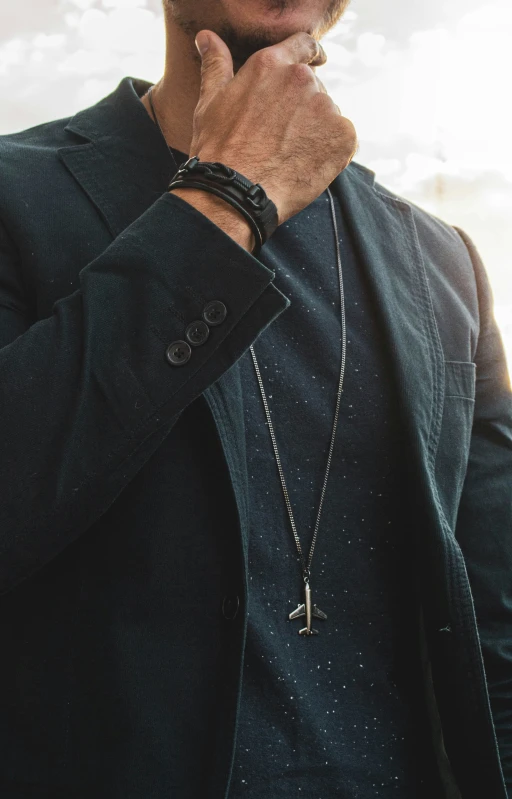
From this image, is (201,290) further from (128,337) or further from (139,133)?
(139,133)

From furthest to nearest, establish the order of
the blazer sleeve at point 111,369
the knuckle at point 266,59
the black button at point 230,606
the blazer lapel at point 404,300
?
the blazer lapel at point 404,300, the knuckle at point 266,59, the black button at point 230,606, the blazer sleeve at point 111,369

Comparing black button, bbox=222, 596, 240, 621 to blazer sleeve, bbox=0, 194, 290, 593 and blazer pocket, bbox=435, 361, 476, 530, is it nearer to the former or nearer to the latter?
blazer sleeve, bbox=0, 194, 290, 593

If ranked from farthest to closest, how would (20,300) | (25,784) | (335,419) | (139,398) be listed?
(335,419) < (20,300) < (25,784) < (139,398)

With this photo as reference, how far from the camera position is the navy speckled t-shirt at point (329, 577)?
112cm

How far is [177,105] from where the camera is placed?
145 centimetres

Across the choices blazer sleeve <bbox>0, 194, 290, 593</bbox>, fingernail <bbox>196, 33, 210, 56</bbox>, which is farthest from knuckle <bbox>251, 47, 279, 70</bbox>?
blazer sleeve <bbox>0, 194, 290, 593</bbox>

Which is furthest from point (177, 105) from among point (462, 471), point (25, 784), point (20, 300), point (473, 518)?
point (25, 784)

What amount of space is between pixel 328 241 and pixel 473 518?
0.67 metres

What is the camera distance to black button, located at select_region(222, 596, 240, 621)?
1.03 meters

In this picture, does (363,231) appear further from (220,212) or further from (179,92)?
(220,212)

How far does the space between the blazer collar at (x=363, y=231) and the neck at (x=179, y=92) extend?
8 centimetres

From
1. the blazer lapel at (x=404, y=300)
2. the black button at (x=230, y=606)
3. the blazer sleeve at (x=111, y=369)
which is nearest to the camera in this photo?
the blazer sleeve at (x=111, y=369)

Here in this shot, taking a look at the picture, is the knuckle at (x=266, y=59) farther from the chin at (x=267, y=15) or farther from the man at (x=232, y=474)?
the chin at (x=267, y=15)

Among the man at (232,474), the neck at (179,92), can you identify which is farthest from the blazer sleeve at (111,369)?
the neck at (179,92)
